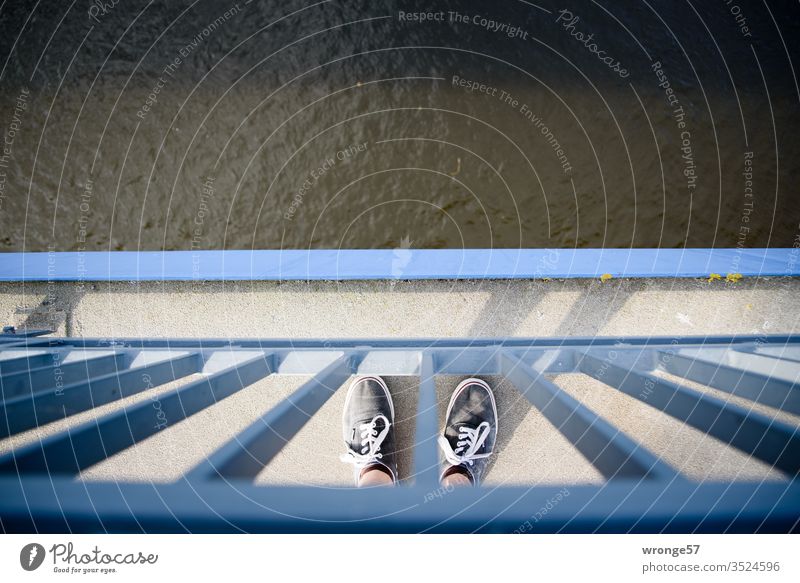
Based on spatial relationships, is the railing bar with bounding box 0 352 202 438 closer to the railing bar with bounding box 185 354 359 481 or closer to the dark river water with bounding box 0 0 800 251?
the railing bar with bounding box 185 354 359 481

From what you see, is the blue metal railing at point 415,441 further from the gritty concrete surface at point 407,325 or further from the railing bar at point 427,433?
the gritty concrete surface at point 407,325

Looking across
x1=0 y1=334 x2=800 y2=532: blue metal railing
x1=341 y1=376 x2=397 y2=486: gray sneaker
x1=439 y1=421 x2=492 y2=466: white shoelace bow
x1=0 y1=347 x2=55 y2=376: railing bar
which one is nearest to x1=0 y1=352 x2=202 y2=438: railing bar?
x1=0 y1=334 x2=800 y2=532: blue metal railing

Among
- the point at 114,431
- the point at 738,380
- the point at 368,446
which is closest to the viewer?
the point at 114,431

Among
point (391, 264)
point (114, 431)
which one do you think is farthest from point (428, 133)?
point (114, 431)

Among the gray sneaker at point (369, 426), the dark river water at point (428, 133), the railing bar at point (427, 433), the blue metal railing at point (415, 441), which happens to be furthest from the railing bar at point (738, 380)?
the gray sneaker at point (369, 426)

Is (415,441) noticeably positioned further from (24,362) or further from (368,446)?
(24,362)

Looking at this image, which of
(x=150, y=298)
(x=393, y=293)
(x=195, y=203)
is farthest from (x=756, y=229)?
(x=150, y=298)
